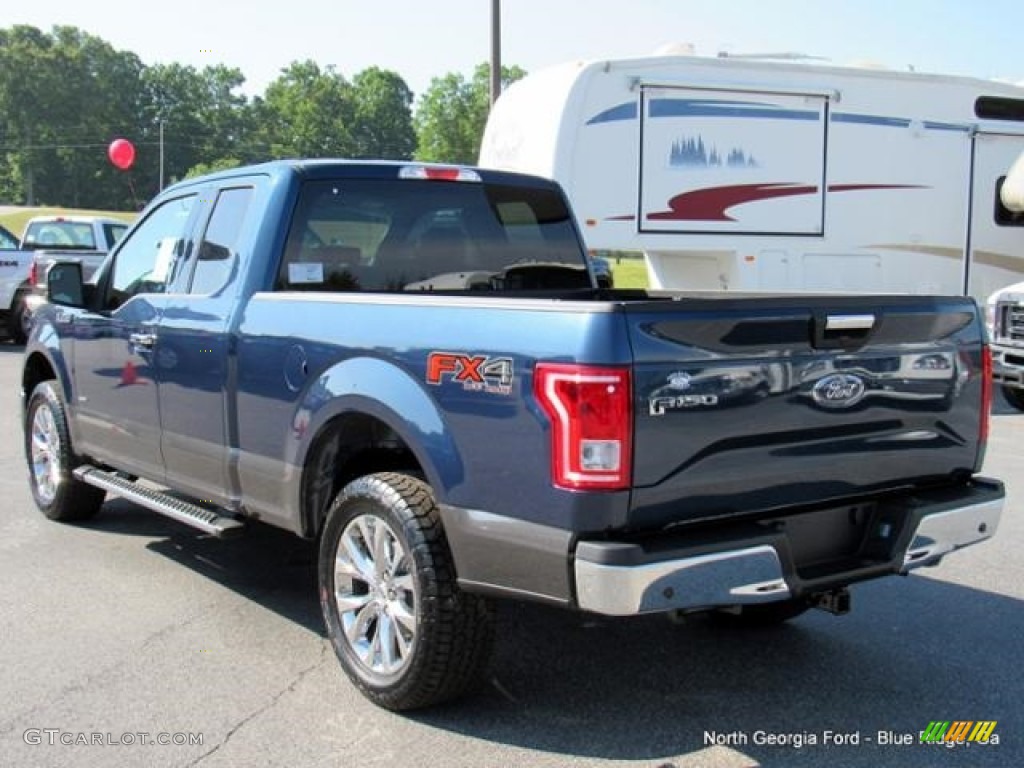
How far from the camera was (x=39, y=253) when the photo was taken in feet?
53.0

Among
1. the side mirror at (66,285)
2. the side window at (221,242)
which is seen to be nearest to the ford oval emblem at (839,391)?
the side window at (221,242)

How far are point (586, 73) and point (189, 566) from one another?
307 inches

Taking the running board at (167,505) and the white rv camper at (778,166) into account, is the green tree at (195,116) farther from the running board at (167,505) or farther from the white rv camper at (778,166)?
the running board at (167,505)

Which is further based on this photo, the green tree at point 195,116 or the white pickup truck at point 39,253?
the green tree at point 195,116

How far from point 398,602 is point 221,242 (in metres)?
2.01

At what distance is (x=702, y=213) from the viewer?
12.2 metres

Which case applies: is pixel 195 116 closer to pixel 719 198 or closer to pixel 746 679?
pixel 719 198

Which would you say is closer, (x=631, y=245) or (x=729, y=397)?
(x=729, y=397)

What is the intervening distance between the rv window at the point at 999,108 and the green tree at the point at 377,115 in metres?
97.9

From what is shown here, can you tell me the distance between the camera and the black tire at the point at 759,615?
4398 millimetres

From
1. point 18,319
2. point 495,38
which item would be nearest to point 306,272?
point 18,319

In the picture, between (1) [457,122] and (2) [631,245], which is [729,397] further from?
(1) [457,122]

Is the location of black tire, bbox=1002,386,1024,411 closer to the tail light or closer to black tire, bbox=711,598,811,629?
black tire, bbox=711,598,811,629

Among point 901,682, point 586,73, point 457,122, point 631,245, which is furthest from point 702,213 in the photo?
point 457,122
